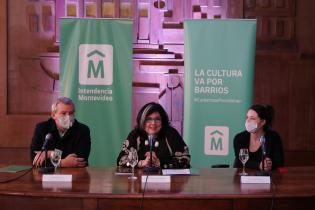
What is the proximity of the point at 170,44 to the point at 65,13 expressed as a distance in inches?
48.2

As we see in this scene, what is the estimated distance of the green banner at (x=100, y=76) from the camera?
4879 mm

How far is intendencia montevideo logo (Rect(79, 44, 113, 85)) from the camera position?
4.87 m

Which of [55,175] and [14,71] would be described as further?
[14,71]

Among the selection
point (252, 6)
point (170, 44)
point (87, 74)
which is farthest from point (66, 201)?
point (252, 6)

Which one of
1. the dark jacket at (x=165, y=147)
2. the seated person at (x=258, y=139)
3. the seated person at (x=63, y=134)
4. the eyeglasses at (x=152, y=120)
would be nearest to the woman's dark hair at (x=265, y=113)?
the seated person at (x=258, y=139)

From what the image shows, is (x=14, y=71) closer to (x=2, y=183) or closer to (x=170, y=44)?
(x=170, y=44)

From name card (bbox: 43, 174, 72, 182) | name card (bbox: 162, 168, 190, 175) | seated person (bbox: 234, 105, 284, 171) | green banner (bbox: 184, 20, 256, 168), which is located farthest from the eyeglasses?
green banner (bbox: 184, 20, 256, 168)

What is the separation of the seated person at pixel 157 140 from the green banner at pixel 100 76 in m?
1.15

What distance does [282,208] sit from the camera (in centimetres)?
273

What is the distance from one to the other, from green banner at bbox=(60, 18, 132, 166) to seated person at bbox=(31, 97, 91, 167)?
0.92 metres

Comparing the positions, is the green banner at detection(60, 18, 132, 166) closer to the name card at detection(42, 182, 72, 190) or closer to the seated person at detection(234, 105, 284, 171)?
the seated person at detection(234, 105, 284, 171)

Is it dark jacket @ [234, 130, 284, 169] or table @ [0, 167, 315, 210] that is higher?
dark jacket @ [234, 130, 284, 169]

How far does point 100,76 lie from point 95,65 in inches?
4.5

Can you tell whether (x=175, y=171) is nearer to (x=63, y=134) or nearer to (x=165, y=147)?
(x=165, y=147)
